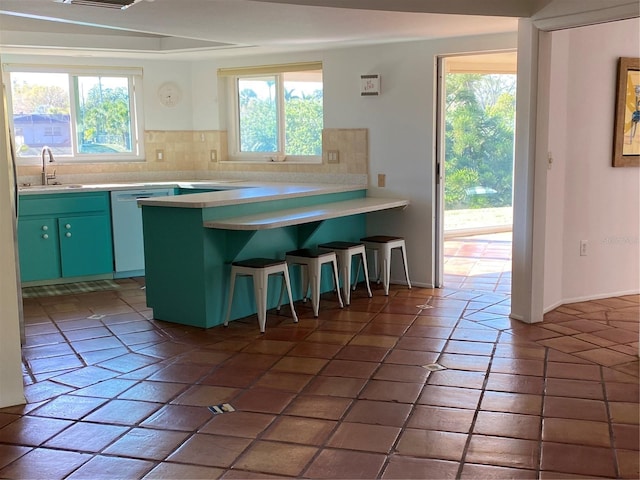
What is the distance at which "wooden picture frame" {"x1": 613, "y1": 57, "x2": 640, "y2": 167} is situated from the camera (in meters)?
4.95

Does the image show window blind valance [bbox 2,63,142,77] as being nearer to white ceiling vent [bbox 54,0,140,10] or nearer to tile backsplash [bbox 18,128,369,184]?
tile backsplash [bbox 18,128,369,184]

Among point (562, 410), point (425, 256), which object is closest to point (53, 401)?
point (562, 410)

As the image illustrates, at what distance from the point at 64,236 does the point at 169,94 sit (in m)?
1.96

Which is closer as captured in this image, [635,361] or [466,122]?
[635,361]

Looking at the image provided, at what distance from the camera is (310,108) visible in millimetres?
6312

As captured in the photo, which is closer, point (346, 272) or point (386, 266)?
point (346, 272)

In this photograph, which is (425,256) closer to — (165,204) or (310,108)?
(310,108)

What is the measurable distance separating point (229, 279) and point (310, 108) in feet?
7.73

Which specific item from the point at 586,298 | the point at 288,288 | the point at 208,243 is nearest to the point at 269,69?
the point at 208,243

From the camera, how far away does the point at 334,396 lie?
325cm

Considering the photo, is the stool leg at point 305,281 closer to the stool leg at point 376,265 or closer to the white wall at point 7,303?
the stool leg at point 376,265

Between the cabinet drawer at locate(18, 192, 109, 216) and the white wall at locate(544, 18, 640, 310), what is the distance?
3.72 m

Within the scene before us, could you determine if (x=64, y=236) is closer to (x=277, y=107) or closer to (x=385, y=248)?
(x=277, y=107)

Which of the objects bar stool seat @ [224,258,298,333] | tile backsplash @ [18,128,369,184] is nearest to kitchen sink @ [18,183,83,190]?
tile backsplash @ [18,128,369,184]
